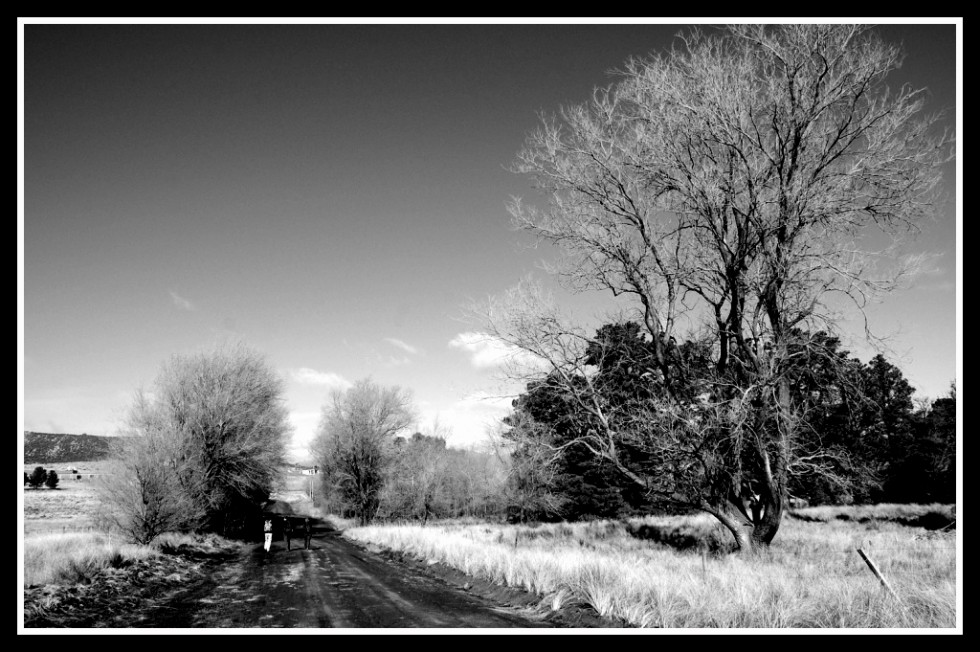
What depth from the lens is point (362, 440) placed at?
37438mm

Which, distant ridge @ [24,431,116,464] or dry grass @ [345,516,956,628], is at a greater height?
dry grass @ [345,516,956,628]

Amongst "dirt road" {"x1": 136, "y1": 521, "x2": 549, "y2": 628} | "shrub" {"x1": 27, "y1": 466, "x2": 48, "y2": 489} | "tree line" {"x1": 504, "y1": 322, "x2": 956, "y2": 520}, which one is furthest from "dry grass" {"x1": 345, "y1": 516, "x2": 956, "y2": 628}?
"shrub" {"x1": 27, "y1": 466, "x2": 48, "y2": 489}

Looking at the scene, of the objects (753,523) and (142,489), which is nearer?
(753,523)

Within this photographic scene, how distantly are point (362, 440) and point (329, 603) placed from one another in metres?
30.4

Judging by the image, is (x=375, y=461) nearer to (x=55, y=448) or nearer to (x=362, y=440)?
(x=362, y=440)

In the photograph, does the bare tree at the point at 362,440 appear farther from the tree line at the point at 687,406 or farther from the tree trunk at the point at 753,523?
the tree trunk at the point at 753,523

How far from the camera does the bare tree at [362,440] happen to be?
3706cm

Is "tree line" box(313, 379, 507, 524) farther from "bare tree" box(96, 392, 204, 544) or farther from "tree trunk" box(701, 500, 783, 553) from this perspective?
"tree trunk" box(701, 500, 783, 553)

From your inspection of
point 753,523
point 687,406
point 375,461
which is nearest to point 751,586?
point 687,406

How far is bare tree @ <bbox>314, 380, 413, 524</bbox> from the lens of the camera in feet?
122

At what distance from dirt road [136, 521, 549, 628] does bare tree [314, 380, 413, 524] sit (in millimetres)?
24288

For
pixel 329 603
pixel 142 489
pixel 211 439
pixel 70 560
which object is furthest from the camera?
pixel 211 439
